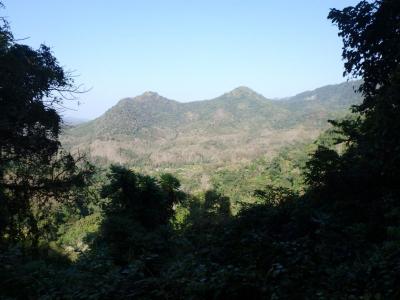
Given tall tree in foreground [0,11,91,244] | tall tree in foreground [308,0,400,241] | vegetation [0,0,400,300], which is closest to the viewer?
vegetation [0,0,400,300]

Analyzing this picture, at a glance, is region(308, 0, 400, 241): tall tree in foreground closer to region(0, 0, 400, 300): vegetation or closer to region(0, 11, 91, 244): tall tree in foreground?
region(0, 0, 400, 300): vegetation

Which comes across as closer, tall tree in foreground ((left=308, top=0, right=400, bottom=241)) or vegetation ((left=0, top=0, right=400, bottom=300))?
vegetation ((left=0, top=0, right=400, bottom=300))

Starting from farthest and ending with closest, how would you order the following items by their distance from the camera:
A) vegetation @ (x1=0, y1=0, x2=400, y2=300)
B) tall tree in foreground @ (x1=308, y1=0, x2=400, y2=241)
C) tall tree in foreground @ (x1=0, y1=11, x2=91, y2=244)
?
tall tree in foreground @ (x1=0, y1=11, x2=91, y2=244) < tall tree in foreground @ (x1=308, y1=0, x2=400, y2=241) < vegetation @ (x1=0, y1=0, x2=400, y2=300)

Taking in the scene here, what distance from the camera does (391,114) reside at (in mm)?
7996

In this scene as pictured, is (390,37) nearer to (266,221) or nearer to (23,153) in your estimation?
(266,221)

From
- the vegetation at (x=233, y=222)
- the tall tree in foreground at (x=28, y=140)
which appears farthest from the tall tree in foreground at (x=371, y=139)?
the tall tree in foreground at (x=28, y=140)

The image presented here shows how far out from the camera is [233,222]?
11.3 meters

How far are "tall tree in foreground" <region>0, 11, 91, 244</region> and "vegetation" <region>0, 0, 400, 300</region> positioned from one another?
0.04m

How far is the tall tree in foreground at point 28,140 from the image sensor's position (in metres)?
11.4

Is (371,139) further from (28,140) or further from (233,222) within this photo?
(28,140)

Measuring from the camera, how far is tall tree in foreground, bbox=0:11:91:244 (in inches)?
447

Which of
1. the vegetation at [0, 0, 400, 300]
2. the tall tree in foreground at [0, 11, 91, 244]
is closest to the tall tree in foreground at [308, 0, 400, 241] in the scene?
the vegetation at [0, 0, 400, 300]

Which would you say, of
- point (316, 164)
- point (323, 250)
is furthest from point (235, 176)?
point (323, 250)

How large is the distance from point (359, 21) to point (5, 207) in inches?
532
